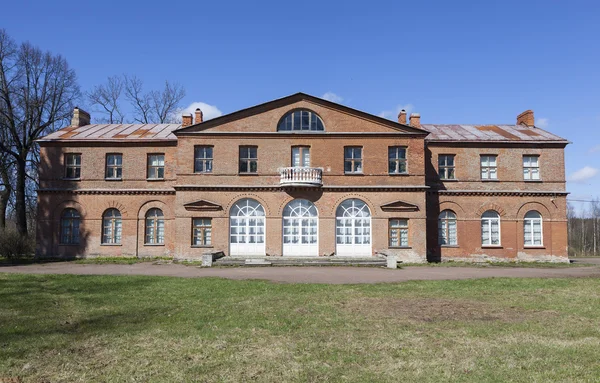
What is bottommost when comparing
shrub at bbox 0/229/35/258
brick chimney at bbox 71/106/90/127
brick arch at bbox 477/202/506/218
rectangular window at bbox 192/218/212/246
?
shrub at bbox 0/229/35/258

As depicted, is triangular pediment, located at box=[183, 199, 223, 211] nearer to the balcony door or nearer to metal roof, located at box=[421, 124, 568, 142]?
the balcony door

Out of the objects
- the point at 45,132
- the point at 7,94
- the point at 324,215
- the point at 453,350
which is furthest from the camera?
the point at 45,132

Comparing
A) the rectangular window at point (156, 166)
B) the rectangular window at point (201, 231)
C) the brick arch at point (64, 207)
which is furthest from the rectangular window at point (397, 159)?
the brick arch at point (64, 207)

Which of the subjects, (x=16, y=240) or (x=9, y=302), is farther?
(x=16, y=240)

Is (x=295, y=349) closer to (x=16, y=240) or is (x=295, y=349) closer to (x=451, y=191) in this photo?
(x=451, y=191)

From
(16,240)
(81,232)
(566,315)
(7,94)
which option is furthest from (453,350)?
(7,94)

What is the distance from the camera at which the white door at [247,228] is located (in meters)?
26.0

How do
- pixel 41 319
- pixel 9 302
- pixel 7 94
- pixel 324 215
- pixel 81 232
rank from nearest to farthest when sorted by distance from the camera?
pixel 41 319
pixel 9 302
pixel 324 215
pixel 81 232
pixel 7 94

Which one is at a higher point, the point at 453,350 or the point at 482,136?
the point at 482,136

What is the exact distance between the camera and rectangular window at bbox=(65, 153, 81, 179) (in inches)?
1125

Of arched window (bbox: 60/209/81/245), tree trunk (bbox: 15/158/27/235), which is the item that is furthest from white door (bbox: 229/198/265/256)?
tree trunk (bbox: 15/158/27/235)

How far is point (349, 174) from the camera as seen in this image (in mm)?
26359

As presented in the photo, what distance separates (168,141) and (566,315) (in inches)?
934

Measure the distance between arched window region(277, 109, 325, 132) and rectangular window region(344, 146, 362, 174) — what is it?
6.63 ft
